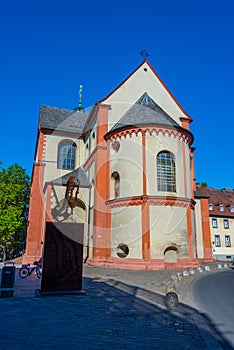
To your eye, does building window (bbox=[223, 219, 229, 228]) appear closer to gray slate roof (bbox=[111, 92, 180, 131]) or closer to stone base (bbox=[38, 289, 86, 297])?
gray slate roof (bbox=[111, 92, 180, 131])

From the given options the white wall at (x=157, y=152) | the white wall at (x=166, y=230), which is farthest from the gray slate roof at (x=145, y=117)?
the white wall at (x=166, y=230)

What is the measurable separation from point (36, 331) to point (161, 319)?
120 inches

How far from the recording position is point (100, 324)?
5832 millimetres

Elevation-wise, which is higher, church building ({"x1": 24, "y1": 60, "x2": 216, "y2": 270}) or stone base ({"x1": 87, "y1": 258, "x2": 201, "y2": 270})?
church building ({"x1": 24, "y1": 60, "x2": 216, "y2": 270})

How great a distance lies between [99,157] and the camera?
22984 millimetres

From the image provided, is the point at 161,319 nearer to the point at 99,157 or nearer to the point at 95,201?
the point at 95,201

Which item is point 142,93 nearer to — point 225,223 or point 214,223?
point 214,223

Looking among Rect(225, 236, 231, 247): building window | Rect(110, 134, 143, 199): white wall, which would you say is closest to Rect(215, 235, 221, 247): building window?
Rect(225, 236, 231, 247): building window

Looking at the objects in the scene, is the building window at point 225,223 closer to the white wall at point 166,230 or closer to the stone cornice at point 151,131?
the stone cornice at point 151,131

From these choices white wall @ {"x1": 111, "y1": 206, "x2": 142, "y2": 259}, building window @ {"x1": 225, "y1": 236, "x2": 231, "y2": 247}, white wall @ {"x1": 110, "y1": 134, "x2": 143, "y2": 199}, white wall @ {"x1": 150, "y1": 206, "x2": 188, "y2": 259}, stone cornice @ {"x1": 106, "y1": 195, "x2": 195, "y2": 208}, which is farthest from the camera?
building window @ {"x1": 225, "y1": 236, "x2": 231, "y2": 247}

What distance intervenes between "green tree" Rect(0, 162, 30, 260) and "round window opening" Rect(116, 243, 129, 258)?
1601cm

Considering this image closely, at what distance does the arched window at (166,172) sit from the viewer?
20469 millimetres

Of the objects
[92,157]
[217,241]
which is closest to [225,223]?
[217,241]

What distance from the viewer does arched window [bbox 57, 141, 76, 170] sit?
96.3 feet
